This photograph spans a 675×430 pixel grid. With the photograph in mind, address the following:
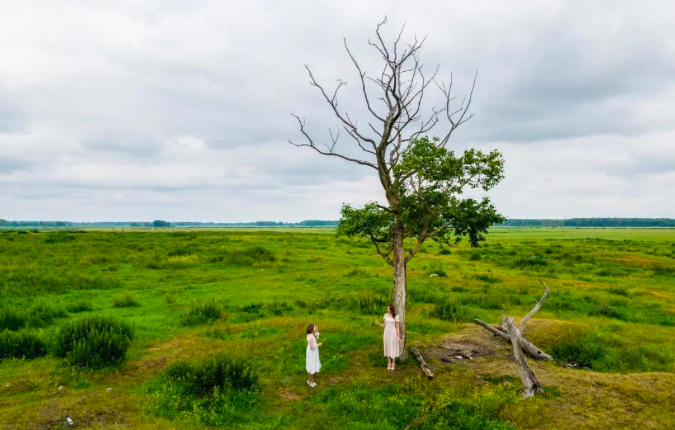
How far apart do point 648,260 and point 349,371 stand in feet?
155

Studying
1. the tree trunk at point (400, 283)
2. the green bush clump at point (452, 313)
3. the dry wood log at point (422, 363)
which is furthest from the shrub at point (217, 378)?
the green bush clump at point (452, 313)

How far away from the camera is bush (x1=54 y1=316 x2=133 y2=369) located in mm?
14570

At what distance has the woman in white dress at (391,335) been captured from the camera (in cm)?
1447

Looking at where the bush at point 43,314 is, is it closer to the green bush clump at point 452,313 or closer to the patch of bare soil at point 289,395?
the patch of bare soil at point 289,395

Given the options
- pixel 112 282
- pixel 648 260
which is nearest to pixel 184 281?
pixel 112 282

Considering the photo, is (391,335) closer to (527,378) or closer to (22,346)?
(527,378)

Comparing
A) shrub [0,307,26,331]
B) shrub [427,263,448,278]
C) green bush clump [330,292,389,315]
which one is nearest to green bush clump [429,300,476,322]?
green bush clump [330,292,389,315]

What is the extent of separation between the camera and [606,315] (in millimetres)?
23531

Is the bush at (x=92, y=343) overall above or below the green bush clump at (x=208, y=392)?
above

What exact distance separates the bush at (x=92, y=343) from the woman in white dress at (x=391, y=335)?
9.40 metres

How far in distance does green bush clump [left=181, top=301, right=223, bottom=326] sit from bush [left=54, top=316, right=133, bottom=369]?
14.2ft

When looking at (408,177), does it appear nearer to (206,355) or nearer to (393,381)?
(393,381)

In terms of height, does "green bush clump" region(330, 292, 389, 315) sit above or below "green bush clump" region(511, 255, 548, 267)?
below

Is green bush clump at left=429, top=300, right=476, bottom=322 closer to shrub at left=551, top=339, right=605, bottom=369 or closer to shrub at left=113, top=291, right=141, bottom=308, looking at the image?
shrub at left=551, top=339, right=605, bottom=369
